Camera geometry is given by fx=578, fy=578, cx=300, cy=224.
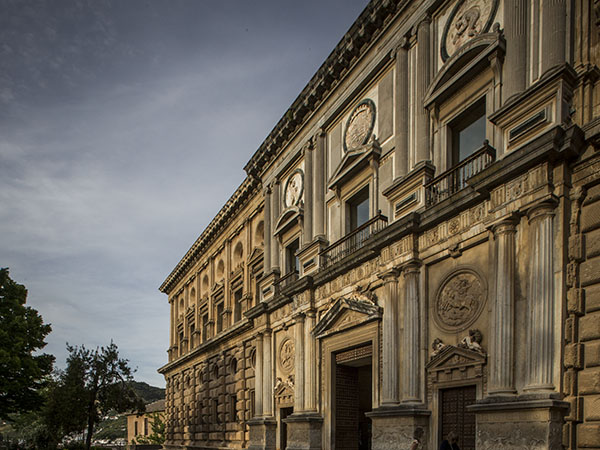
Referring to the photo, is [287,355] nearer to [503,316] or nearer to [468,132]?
[468,132]

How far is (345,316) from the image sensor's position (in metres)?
16.7

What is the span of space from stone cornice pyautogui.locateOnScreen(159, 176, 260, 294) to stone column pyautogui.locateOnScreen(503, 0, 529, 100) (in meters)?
15.9

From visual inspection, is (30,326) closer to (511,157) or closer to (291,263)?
(291,263)

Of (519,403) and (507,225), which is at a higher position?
(507,225)

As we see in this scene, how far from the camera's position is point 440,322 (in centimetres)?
1299

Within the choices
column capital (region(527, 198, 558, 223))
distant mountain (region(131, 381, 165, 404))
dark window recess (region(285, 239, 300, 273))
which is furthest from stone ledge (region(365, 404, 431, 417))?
distant mountain (region(131, 381, 165, 404))

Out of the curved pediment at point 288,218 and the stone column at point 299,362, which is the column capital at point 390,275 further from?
the curved pediment at point 288,218

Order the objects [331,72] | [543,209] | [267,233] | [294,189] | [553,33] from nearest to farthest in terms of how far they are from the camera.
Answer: [543,209] → [553,33] → [331,72] → [294,189] → [267,233]

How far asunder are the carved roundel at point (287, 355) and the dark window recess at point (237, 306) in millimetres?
9470

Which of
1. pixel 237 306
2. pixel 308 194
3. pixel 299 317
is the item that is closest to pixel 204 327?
pixel 237 306

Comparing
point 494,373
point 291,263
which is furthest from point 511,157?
point 291,263

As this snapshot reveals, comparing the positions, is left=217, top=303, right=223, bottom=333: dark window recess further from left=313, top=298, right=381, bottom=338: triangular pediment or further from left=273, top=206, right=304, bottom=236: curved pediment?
left=313, top=298, right=381, bottom=338: triangular pediment

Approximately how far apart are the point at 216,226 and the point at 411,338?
2191 cm

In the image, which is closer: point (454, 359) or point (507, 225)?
point (507, 225)
